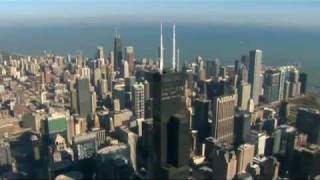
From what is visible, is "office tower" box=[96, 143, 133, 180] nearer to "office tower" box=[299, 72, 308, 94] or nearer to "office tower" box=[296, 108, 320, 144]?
"office tower" box=[296, 108, 320, 144]

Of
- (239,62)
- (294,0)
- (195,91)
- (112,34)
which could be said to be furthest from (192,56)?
(294,0)

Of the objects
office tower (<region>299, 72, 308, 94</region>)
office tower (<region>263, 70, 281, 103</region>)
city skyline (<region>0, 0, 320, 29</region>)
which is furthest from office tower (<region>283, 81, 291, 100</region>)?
city skyline (<region>0, 0, 320, 29</region>)

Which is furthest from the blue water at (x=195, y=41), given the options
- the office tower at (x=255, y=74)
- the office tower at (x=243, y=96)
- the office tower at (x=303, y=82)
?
the office tower at (x=243, y=96)

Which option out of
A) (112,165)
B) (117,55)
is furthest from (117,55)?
(112,165)

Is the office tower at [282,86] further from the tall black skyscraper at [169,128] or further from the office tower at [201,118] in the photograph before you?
the tall black skyscraper at [169,128]

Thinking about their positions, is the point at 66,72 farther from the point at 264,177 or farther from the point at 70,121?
the point at 264,177

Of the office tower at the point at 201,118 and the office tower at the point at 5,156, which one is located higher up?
the office tower at the point at 201,118
